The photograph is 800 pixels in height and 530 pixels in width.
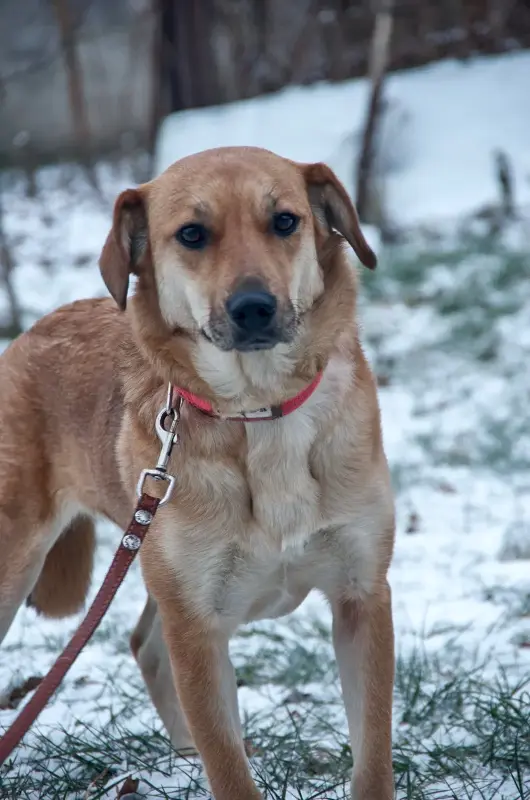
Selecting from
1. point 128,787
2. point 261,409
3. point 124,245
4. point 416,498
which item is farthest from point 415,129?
point 128,787

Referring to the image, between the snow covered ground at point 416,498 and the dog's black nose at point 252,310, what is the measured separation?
1.21 meters

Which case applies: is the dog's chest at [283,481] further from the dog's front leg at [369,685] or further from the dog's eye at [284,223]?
the dog's eye at [284,223]

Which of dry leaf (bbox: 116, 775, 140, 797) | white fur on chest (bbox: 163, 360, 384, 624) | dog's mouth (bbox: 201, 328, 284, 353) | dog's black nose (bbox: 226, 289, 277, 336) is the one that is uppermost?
dog's black nose (bbox: 226, 289, 277, 336)

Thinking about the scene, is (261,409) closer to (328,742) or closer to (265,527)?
(265,527)

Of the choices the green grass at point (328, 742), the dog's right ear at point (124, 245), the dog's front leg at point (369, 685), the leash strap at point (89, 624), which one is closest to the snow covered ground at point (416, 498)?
the green grass at point (328, 742)

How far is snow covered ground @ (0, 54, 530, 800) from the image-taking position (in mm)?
3037

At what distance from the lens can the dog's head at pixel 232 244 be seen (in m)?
2.48

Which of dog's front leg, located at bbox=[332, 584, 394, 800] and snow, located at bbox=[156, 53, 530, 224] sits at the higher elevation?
snow, located at bbox=[156, 53, 530, 224]

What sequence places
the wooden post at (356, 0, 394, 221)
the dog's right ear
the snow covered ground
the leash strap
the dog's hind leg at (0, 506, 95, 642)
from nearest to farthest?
the leash strap
the dog's right ear
the snow covered ground
the dog's hind leg at (0, 506, 95, 642)
the wooden post at (356, 0, 394, 221)

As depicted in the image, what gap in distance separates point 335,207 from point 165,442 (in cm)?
79

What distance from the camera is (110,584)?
252 cm

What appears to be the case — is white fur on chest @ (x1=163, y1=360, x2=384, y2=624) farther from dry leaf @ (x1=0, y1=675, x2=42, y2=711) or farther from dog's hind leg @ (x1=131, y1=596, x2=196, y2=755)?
dry leaf @ (x1=0, y1=675, x2=42, y2=711)

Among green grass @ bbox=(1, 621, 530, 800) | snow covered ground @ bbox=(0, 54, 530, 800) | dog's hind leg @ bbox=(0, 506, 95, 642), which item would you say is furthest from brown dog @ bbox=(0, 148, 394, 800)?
dog's hind leg @ bbox=(0, 506, 95, 642)

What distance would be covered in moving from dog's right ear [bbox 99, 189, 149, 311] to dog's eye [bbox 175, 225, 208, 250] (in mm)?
167
